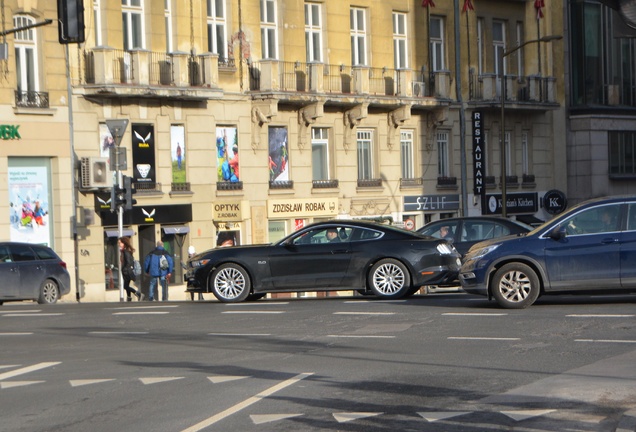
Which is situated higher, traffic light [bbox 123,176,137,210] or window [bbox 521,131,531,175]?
window [bbox 521,131,531,175]

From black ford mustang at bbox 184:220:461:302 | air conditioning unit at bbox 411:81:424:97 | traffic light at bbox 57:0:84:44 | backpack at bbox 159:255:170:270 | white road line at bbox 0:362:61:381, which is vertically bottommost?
white road line at bbox 0:362:61:381

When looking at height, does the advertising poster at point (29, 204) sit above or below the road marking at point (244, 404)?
above

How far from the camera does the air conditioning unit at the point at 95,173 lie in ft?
125

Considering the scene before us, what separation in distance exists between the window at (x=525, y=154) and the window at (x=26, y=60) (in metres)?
23.7

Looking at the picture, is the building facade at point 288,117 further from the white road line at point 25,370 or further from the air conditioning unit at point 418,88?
the white road line at point 25,370

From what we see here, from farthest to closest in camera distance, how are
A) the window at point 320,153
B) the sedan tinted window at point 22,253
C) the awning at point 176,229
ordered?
the window at point 320,153, the awning at point 176,229, the sedan tinted window at point 22,253

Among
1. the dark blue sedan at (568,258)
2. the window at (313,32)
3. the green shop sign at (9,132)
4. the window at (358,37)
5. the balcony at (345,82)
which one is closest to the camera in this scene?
the dark blue sedan at (568,258)

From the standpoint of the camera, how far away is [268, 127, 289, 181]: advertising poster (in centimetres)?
4425

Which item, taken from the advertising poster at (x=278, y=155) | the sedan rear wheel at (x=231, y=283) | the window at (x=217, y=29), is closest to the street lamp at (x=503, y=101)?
the advertising poster at (x=278, y=155)

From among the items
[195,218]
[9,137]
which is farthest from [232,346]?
[195,218]

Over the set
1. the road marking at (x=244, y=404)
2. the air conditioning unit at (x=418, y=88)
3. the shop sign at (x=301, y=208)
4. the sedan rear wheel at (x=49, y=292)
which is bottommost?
the sedan rear wheel at (x=49, y=292)

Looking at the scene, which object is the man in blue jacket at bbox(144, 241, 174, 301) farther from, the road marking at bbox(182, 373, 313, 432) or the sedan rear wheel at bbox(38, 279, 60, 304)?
the road marking at bbox(182, 373, 313, 432)

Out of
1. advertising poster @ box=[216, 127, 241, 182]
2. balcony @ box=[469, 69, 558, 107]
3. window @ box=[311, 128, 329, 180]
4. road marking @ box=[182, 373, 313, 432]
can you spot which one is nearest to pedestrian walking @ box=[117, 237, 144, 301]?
advertising poster @ box=[216, 127, 241, 182]

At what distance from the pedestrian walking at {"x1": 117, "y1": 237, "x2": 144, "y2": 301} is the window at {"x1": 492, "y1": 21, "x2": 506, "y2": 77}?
19.5 metres
